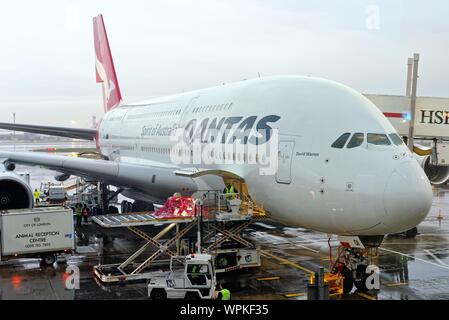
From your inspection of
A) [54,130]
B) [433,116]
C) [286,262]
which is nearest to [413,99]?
[433,116]

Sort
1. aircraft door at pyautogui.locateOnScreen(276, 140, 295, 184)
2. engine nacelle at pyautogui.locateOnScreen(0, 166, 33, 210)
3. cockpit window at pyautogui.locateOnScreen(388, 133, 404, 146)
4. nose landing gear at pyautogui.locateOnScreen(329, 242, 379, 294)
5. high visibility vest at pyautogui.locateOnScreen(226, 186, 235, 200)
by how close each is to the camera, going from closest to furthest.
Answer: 1. cockpit window at pyautogui.locateOnScreen(388, 133, 404, 146)
2. aircraft door at pyautogui.locateOnScreen(276, 140, 295, 184)
3. nose landing gear at pyautogui.locateOnScreen(329, 242, 379, 294)
4. high visibility vest at pyautogui.locateOnScreen(226, 186, 235, 200)
5. engine nacelle at pyautogui.locateOnScreen(0, 166, 33, 210)

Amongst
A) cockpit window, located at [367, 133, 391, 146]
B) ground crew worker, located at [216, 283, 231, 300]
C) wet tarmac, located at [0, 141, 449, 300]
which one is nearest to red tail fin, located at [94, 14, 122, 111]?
wet tarmac, located at [0, 141, 449, 300]

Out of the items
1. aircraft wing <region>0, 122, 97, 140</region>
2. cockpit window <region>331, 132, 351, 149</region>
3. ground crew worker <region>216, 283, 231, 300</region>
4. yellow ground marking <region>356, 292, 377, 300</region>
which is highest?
cockpit window <region>331, 132, 351, 149</region>

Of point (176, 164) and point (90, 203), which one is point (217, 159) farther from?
point (90, 203)

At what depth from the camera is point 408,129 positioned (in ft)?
81.6

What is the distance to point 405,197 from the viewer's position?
30.3ft

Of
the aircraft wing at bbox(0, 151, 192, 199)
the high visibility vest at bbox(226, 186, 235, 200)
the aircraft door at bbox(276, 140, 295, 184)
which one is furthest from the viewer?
the aircraft wing at bbox(0, 151, 192, 199)

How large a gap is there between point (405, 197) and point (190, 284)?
15.5 ft

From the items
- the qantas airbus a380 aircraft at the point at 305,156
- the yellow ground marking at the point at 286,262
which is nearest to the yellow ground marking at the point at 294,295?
the qantas airbus a380 aircraft at the point at 305,156

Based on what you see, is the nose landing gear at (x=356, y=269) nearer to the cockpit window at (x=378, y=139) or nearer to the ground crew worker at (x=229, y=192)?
the cockpit window at (x=378, y=139)

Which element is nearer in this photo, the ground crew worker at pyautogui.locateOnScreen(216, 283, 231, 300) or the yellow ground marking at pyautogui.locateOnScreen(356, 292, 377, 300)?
the ground crew worker at pyautogui.locateOnScreen(216, 283, 231, 300)

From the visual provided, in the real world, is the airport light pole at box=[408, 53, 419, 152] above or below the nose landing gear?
above

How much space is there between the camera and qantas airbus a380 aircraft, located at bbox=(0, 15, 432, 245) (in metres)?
9.52

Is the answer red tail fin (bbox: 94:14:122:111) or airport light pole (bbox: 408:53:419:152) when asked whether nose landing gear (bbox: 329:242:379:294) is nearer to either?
airport light pole (bbox: 408:53:419:152)
